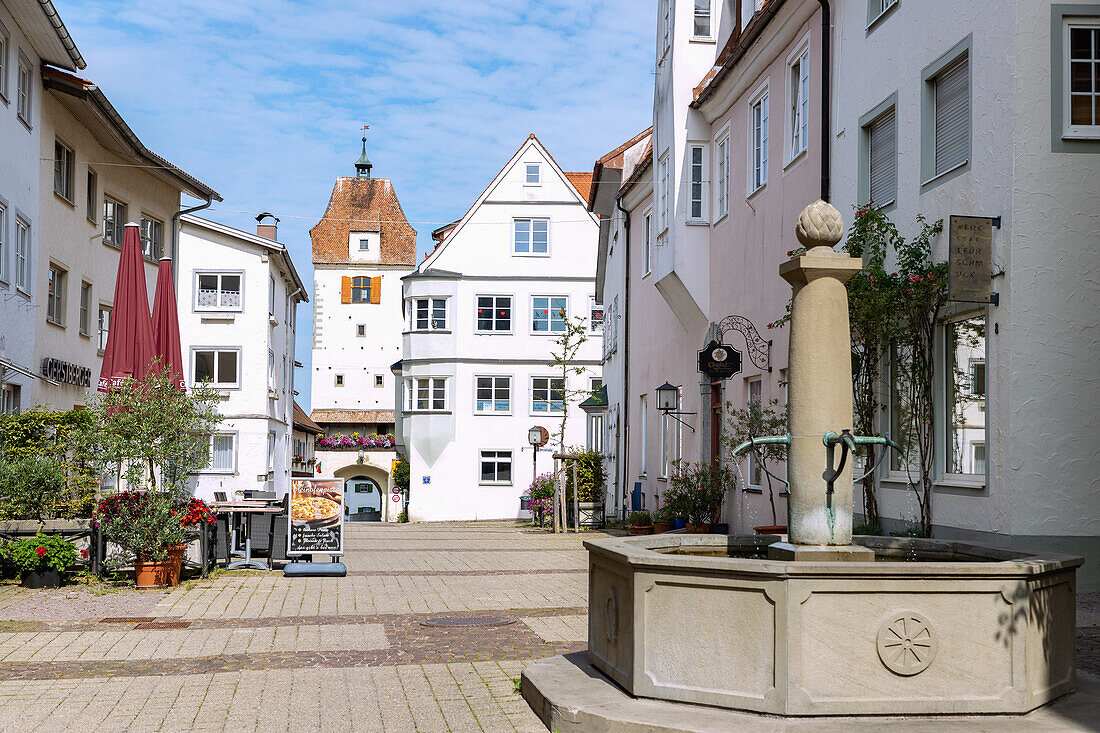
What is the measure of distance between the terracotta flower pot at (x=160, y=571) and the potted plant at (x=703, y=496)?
9.58 metres

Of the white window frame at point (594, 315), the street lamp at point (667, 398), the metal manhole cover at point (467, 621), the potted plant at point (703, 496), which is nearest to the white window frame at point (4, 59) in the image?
the street lamp at point (667, 398)

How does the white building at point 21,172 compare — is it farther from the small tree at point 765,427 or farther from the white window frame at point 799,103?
the white window frame at point 799,103

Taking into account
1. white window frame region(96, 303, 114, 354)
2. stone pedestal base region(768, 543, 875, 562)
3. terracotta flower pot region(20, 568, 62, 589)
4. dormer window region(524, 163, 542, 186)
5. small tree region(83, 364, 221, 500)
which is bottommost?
terracotta flower pot region(20, 568, 62, 589)

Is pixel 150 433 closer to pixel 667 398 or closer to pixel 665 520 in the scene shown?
pixel 665 520

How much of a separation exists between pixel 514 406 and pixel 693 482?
981 inches

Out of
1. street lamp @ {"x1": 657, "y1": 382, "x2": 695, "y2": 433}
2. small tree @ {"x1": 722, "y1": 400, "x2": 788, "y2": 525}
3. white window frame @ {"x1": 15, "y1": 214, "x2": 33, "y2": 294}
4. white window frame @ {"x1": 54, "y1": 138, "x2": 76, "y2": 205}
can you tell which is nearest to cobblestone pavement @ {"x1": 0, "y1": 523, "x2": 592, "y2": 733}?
small tree @ {"x1": 722, "y1": 400, "x2": 788, "y2": 525}

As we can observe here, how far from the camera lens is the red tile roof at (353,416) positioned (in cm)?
7325

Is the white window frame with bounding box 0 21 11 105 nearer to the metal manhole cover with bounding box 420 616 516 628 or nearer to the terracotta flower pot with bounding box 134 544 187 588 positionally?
the terracotta flower pot with bounding box 134 544 187 588

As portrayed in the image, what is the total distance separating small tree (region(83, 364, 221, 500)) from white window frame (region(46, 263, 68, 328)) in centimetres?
1054

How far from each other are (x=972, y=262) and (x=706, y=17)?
1169cm

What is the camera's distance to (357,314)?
75.1m

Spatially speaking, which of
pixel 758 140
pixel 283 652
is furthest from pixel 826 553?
pixel 758 140

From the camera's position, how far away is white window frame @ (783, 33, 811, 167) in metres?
17.2

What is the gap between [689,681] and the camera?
6.10 m
